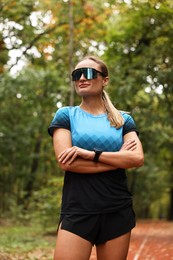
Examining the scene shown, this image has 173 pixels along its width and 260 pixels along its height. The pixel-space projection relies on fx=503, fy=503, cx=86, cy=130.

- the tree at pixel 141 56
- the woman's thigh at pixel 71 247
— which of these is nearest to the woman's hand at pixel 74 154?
the woman's thigh at pixel 71 247

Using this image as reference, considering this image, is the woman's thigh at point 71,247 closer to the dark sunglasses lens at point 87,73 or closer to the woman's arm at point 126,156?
the woman's arm at point 126,156

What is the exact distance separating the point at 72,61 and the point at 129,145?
14.6 meters

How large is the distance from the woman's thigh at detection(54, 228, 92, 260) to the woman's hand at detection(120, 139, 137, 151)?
686 millimetres

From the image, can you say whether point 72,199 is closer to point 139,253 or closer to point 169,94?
point 139,253

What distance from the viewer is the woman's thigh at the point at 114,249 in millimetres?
3264

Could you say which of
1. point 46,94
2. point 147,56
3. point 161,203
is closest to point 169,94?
point 147,56

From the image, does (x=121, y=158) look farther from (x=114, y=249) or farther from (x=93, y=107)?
(x=114, y=249)

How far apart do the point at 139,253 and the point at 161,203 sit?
5679 centimetres

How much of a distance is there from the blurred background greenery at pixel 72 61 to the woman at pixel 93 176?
31.8ft

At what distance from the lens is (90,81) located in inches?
139

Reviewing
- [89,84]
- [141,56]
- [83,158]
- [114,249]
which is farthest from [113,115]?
[141,56]

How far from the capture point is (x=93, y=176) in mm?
3328

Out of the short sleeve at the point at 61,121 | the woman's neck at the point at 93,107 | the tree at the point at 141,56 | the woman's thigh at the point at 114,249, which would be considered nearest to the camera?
the woman's thigh at the point at 114,249

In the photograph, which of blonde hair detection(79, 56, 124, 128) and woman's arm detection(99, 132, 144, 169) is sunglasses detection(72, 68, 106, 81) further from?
woman's arm detection(99, 132, 144, 169)
